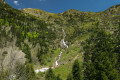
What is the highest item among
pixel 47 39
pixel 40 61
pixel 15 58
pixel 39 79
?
pixel 47 39

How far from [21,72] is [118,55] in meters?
24.4

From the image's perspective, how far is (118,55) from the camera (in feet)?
74.5

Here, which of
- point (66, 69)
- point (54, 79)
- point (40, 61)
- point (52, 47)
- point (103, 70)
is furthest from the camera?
point (52, 47)

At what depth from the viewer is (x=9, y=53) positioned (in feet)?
9.60

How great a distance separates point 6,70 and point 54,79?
705 inches

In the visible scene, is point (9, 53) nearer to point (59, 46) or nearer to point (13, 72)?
point (13, 72)

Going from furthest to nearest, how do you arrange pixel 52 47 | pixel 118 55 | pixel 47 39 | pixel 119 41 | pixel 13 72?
1. pixel 47 39
2. pixel 52 47
3. pixel 118 55
4. pixel 119 41
5. pixel 13 72

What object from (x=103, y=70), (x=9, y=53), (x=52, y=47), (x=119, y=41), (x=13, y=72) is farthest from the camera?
(x=52, y=47)

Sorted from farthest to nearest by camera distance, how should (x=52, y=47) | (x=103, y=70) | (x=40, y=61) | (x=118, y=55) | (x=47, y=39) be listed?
1. (x=47, y=39)
2. (x=52, y=47)
3. (x=40, y=61)
4. (x=118, y=55)
5. (x=103, y=70)

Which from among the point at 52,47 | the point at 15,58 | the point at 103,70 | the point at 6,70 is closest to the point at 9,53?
the point at 15,58

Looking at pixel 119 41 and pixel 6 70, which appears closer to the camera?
pixel 6 70

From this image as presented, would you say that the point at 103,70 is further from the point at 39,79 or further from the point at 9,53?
the point at 9,53

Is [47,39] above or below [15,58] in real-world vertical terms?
above

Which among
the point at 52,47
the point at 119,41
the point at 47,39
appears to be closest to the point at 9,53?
the point at 119,41
